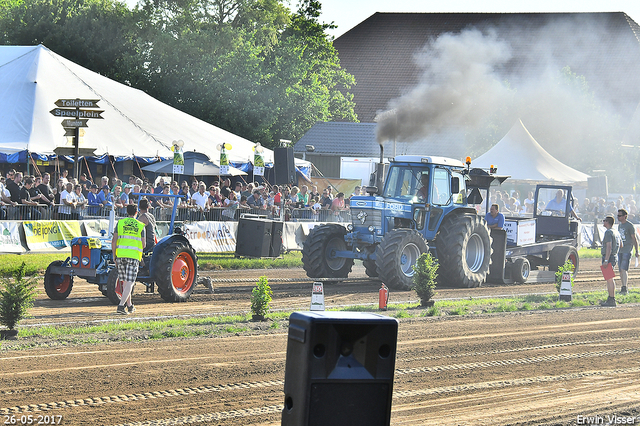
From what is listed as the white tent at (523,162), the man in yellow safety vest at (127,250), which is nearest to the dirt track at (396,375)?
the man in yellow safety vest at (127,250)

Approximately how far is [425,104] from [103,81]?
563 inches

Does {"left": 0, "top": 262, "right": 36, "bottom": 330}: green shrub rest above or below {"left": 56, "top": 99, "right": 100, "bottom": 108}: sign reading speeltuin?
below

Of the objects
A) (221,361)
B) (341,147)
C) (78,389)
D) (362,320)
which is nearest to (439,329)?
(221,361)

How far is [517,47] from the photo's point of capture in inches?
2499

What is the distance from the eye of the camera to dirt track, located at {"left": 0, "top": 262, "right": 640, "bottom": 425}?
6438 millimetres

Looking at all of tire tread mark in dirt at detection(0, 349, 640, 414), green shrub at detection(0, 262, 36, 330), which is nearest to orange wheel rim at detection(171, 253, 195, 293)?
green shrub at detection(0, 262, 36, 330)

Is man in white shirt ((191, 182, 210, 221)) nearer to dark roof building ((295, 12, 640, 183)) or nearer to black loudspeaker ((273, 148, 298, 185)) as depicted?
black loudspeaker ((273, 148, 298, 185))

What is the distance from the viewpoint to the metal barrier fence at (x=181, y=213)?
1859 centimetres

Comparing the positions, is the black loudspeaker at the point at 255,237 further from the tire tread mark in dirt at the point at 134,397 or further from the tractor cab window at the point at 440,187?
the tire tread mark in dirt at the point at 134,397

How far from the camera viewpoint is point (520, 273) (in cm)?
1836

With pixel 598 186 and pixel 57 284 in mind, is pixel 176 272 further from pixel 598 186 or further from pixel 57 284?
pixel 598 186

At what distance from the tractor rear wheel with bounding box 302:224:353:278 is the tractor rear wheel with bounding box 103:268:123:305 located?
505 cm

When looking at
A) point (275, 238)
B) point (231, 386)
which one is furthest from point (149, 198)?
point (231, 386)

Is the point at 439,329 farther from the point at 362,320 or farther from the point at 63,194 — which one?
the point at 63,194
